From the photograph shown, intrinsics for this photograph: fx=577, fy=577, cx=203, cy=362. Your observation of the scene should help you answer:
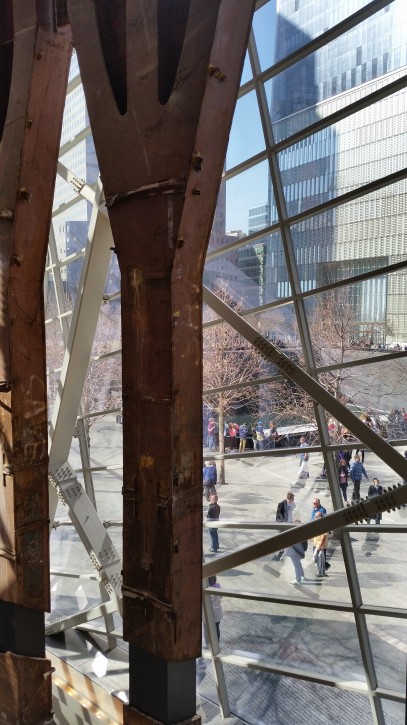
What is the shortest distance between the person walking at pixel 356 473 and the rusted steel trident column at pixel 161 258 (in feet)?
14.9

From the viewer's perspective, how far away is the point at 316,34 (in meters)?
8.31

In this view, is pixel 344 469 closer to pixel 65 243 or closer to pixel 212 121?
pixel 212 121

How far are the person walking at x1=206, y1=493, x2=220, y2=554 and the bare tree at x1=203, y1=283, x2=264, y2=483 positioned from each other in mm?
485

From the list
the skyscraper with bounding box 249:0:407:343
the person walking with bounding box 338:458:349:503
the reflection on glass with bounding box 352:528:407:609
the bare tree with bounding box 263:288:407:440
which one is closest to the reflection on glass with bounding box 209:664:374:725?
the reflection on glass with bounding box 352:528:407:609

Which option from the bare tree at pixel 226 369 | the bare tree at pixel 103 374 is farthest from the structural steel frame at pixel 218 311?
the bare tree at pixel 103 374

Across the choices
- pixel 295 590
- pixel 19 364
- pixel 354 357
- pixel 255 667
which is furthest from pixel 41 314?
pixel 255 667

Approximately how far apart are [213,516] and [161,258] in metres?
7.55

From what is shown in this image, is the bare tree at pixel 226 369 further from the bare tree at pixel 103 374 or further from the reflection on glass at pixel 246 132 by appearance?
the bare tree at pixel 103 374

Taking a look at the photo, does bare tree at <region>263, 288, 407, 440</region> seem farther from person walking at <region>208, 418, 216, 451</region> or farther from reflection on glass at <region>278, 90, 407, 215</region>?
person walking at <region>208, 418, 216, 451</region>

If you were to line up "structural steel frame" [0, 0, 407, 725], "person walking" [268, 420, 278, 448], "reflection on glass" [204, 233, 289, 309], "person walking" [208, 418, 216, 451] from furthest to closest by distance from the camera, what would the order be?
"person walking" [208, 418, 216, 451] < "person walking" [268, 420, 278, 448] < "reflection on glass" [204, 233, 289, 309] < "structural steel frame" [0, 0, 407, 725]

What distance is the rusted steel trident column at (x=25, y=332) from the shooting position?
6.11 metres

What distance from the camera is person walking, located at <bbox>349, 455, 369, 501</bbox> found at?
30.0 ft

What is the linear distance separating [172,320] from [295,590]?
7.40 metres

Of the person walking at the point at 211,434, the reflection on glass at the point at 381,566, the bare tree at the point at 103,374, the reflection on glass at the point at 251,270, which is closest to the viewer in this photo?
the reflection on glass at the point at 381,566
